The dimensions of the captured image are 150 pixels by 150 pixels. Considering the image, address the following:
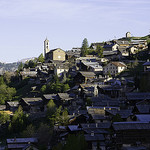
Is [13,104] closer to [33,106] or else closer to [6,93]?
[33,106]

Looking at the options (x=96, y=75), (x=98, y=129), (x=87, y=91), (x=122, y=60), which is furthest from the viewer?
(x=122, y=60)

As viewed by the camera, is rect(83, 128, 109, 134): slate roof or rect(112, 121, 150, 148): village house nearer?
rect(112, 121, 150, 148): village house

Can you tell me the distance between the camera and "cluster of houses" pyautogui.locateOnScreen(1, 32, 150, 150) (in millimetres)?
33097

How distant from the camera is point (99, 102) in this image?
4875 cm

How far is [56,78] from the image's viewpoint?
68438mm

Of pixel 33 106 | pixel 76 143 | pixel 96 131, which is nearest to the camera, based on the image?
pixel 76 143

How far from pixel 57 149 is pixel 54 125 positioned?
36.2 ft

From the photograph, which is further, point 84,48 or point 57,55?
point 57,55

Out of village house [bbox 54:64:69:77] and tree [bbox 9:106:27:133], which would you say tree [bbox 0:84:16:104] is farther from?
tree [bbox 9:106:27:133]

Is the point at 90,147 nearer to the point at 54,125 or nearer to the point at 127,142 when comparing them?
the point at 127,142

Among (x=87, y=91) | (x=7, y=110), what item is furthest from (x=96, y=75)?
(x=7, y=110)

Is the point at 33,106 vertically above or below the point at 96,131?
below

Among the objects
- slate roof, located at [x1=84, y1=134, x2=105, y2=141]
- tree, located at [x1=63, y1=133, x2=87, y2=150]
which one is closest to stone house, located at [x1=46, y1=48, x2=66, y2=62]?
slate roof, located at [x1=84, y1=134, x2=105, y2=141]

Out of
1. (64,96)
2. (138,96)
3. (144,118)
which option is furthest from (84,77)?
(144,118)
